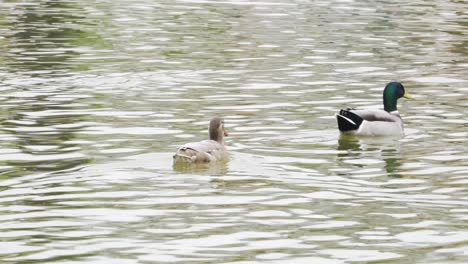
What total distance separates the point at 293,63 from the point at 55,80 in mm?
6337

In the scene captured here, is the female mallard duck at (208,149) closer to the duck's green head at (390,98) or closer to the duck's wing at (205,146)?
the duck's wing at (205,146)

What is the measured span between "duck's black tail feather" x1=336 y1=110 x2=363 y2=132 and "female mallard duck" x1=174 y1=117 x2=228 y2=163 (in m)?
2.75

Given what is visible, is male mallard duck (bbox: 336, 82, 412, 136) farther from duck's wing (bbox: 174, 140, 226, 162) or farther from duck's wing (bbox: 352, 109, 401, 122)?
duck's wing (bbox: 174, 140, 226, 162)

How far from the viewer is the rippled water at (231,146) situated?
15.8 meters

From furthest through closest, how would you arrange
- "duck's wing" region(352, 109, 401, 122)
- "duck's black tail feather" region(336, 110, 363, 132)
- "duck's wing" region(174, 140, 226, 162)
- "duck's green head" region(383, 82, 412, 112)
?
"duck's green head" region(383, 82, 412, 112) → "duck's wing" region(352, 109, 401, 122) → "duck's black tail feather" region(336, 110, 363, 132) → "duck's wing" region(174, 140, 226, 162)

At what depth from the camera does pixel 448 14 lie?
4991cm

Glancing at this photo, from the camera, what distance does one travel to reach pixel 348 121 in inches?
941

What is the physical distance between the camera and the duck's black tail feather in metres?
23.9

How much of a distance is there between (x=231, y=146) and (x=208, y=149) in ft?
6.70

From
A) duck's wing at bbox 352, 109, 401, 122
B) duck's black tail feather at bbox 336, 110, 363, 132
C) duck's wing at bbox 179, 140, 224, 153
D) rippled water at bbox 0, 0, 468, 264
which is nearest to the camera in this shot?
rippled water at bbox 0, 0, 468, 264

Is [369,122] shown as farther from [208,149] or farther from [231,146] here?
[208,149]

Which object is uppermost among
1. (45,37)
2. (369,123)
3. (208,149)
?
(208,149)

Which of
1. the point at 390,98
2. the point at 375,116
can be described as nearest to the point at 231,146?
the point at 375,116

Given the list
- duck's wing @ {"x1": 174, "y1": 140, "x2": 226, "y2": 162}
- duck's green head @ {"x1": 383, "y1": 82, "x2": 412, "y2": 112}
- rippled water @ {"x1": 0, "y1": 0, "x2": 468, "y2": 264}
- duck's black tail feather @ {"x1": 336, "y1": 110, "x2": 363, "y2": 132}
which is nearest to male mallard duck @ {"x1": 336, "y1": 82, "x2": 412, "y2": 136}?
duck's black tail feather @ {"x1": 336, "y1": 110, "x2": 363, "y2": 132}
